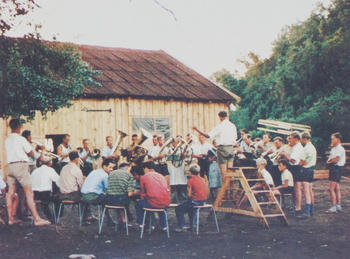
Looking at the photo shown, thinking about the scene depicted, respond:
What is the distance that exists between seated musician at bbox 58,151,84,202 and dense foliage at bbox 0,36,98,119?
2292 mm

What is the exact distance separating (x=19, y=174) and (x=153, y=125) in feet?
33.8

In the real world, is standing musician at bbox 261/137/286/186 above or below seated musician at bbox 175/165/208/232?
above

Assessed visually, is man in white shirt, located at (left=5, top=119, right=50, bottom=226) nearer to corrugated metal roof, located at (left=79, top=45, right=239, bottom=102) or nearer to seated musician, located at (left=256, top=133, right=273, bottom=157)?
seated musician, located at (left=256, top=133, right=273, bottom=157)

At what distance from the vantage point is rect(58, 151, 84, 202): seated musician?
10008mm

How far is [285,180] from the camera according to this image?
11391mm

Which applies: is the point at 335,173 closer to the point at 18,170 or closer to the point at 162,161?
the point at 162,161

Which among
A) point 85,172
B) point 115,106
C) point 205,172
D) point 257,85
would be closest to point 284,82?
point 257,85

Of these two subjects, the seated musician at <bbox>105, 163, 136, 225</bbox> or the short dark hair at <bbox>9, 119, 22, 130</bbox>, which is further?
the short dark hair at <bbox>9, 119, 22, 130</bbox>

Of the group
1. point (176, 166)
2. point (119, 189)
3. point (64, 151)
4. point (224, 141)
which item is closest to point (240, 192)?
point (224, 141)

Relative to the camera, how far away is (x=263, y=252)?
7484mm

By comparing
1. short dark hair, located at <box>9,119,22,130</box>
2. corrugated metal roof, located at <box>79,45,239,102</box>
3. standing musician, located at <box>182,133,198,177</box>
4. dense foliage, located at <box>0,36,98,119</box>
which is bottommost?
standing musician, located at <box>182,133,198,177</box>

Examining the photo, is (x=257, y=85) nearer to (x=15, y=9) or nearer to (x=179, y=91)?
(x=179, y=91)

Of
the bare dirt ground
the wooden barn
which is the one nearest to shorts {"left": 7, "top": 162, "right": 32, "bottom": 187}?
the bare dirt ground

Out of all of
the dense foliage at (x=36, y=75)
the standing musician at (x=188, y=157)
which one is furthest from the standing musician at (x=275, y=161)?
the dense foliage at (x=36, y=75)
